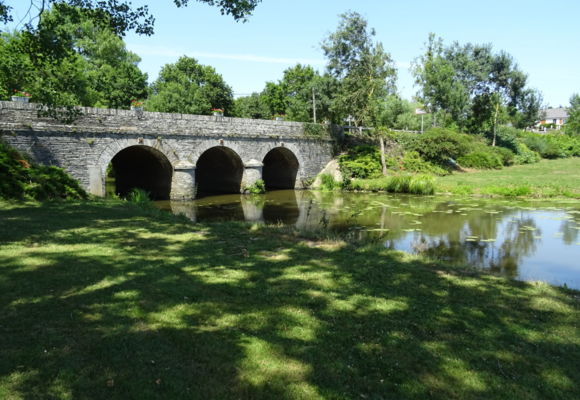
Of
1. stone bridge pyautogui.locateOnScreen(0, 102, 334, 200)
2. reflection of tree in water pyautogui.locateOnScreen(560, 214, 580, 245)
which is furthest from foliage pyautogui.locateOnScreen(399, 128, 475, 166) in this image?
reflection of tree in water pyautogui.locateOnScreen(560, 214, 580, 245)

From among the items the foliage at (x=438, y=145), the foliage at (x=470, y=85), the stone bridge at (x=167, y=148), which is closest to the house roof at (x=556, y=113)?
the foliage at (x=470, y=85)

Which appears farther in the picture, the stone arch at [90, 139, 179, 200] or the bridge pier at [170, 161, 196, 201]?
the bridge pier at [170, 161, 196, 201]

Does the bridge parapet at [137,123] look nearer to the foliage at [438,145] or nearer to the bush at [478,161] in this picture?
the foliage at [438,145]

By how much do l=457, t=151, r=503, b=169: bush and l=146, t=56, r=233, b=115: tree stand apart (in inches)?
941

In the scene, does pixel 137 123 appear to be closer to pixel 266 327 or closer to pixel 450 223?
pixel 450 223

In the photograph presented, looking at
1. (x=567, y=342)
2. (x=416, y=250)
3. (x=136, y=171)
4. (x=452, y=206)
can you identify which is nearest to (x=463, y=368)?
(x=567, y=342)

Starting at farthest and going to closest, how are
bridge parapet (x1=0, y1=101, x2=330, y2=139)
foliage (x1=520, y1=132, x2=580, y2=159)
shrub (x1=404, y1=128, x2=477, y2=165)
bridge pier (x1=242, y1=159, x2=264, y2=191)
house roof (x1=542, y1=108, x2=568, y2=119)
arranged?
house roof (x1=542, y1=108, x2=568, y2=119) < foliage (x1=520, y1=132, x2=580, y2=159) < shrub (x1=404, y1=128, x2=477, y2=165) < bridge pier (x1=242, y1=159, x2=264, y2=191) < bridge parapet (x1=0, y1=101, x2=330, y2=139)

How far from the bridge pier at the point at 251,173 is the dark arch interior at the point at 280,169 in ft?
9.66

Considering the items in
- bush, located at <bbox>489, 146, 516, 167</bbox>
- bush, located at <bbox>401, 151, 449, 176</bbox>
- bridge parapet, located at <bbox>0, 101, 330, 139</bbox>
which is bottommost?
bush, located at <bbox>401, 151, 449, 176</bbox>

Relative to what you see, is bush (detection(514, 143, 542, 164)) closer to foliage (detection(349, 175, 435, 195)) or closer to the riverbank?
the riverbank

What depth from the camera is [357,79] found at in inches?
981

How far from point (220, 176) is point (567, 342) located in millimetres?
22583

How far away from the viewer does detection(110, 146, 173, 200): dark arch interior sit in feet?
67.8

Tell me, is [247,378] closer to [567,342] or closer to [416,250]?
[567,342]
